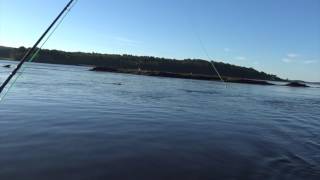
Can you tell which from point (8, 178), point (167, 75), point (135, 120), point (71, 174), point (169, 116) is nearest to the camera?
point (8, 178)

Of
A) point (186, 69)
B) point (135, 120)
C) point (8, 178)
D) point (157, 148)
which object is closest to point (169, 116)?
point (135, 120)

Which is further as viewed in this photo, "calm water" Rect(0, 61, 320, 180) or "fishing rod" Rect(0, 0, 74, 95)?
"calm water" Rect(0, 61, 320, 180)

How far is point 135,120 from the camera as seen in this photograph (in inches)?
771

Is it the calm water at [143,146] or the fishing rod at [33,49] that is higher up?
the fishing rod at [33,49]

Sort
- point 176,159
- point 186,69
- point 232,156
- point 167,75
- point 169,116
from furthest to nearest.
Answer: point 186,69 → point 167,75 → point 169,116 → point 232,156 → point 176,159

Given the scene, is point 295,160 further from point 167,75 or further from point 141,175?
point 167,75

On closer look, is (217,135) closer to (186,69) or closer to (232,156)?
(232,156)

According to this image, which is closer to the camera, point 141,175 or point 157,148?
point 141,175

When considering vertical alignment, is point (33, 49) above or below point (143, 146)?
above

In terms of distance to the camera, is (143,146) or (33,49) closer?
(33,49)

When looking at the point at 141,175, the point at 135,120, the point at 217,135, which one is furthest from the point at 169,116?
the point at 141,175

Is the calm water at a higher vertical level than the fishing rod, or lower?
lower

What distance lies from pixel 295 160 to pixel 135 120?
831cm

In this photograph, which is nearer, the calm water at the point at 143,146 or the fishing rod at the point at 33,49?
the fishing rod at the point at 33,49
